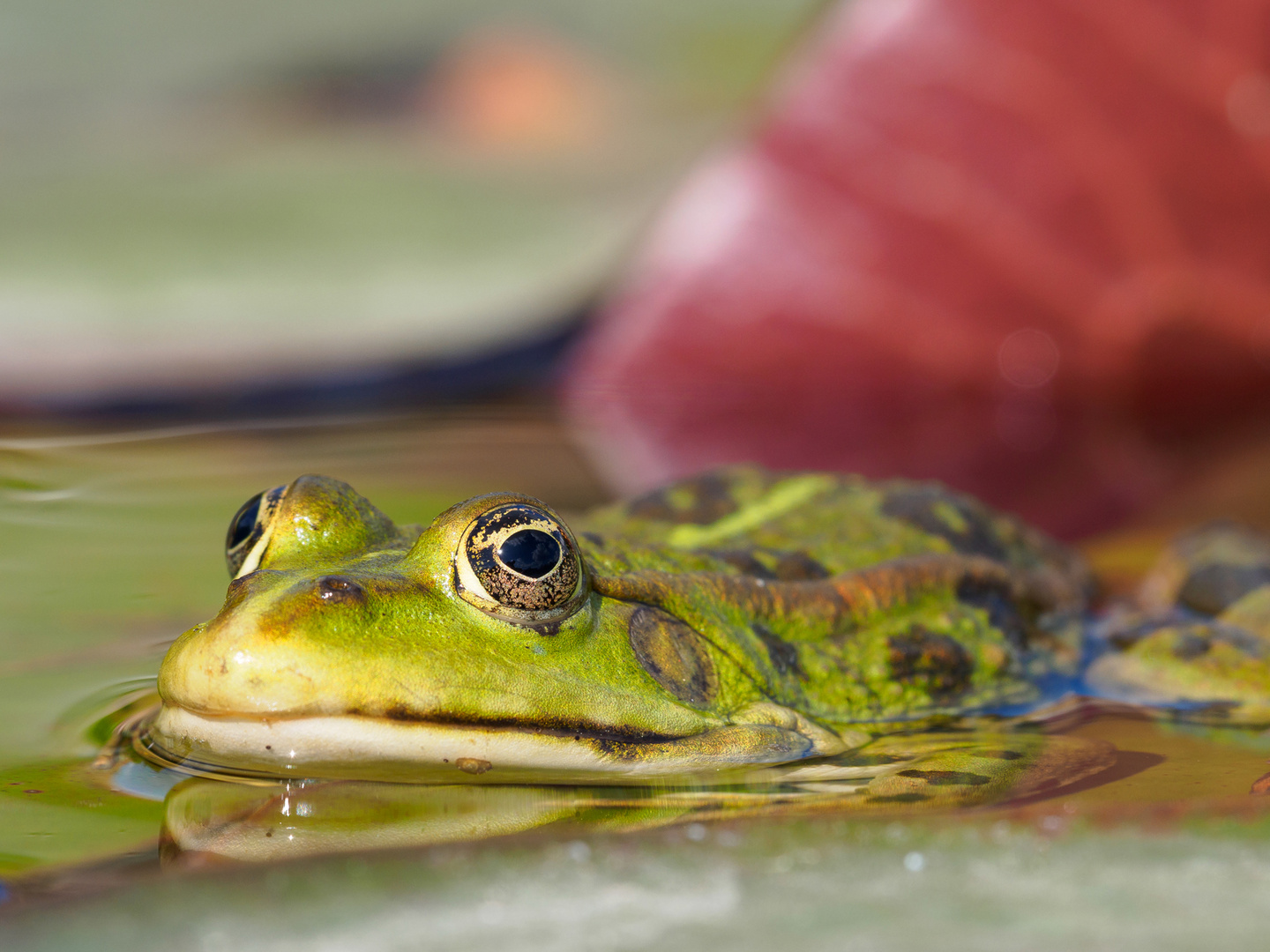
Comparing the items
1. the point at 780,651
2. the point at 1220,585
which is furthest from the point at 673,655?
the point at 1220,585

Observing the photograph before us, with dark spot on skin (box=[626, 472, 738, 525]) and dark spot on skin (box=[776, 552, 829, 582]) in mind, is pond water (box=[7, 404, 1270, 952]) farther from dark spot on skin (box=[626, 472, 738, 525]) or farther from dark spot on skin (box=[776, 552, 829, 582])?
dark spot on skin (box=[626, 472, 738, 525])

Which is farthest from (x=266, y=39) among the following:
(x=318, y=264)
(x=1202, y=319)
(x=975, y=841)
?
(x=975, y=841)

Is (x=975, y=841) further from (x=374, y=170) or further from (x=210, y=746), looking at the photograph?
(x=374, y=170)

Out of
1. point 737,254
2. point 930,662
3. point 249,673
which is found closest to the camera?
point 249,673

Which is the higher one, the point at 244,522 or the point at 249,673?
the point at 244,522

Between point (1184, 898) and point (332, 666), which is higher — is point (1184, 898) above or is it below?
below

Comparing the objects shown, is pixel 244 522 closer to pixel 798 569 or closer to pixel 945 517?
pixel 798 569
